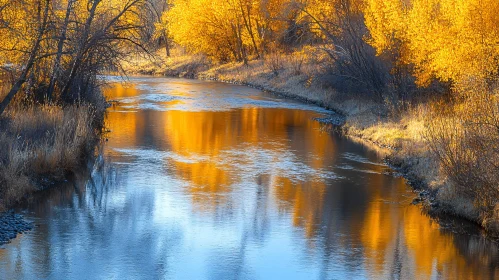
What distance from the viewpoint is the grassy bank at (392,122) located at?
15.1 metres

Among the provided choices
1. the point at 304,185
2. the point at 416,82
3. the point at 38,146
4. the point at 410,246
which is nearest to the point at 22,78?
the point at 38,146

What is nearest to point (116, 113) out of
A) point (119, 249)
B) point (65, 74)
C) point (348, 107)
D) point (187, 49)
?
point (65, 74)

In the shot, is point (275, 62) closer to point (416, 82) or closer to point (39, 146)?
Answer: point (416, 82)

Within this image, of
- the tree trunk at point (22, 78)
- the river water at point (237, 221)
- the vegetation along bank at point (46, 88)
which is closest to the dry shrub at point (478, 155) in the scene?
the river water at point (237, 221)

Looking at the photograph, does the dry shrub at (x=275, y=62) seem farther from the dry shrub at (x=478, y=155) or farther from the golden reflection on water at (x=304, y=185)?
the dry shrub at (x=478, y=155)

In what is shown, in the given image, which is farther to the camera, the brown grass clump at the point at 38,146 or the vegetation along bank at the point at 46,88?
the vegetation along bank at the point at 46,88

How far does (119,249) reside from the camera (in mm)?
12375

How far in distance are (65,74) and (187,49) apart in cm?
3603

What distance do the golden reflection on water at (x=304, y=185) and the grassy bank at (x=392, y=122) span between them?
746 mm

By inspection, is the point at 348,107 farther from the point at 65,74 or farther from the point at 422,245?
the point at 422,245

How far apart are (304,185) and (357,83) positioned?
15709 mm

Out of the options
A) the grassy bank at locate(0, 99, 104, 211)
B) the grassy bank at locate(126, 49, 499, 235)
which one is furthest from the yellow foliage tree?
the grassy bank at locate(0, 99, 104, 211)

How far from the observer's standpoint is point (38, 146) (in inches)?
666

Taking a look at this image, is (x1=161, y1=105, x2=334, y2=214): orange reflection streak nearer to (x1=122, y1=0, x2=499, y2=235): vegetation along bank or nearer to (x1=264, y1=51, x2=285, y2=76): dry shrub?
(x1=122, y1=0, x2=499, y2=235): vegetation along bank
